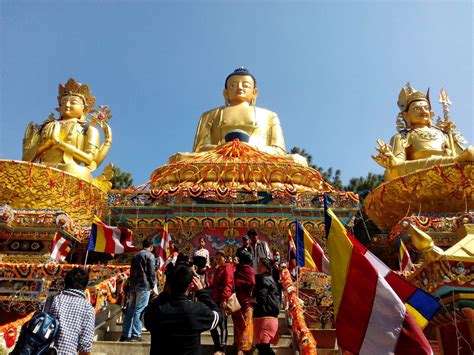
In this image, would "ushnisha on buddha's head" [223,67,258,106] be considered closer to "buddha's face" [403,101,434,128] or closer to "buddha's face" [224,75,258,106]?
"buddha's face" [224,75,258,106]

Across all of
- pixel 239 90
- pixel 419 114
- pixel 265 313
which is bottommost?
pixel 265 313

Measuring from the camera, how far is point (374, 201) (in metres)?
14.3

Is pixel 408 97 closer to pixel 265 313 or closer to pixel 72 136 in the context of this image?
pixel 72 136

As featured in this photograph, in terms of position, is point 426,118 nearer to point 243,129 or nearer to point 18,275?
point 243,129

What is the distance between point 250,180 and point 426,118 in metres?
7.71

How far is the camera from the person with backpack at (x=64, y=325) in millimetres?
2789

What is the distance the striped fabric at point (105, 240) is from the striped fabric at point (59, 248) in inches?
128

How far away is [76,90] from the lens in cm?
1706

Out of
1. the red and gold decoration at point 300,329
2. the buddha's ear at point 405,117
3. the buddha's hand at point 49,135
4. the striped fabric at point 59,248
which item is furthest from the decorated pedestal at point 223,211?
the buddha's ear at point 405,117

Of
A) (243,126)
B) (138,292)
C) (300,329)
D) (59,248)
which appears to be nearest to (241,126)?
(243,126)

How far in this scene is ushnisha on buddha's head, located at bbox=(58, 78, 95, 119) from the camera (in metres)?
16.7

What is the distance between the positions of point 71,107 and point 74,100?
32cm

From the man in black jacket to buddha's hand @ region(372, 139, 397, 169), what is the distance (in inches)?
474

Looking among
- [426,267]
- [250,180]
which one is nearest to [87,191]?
[250,180]
